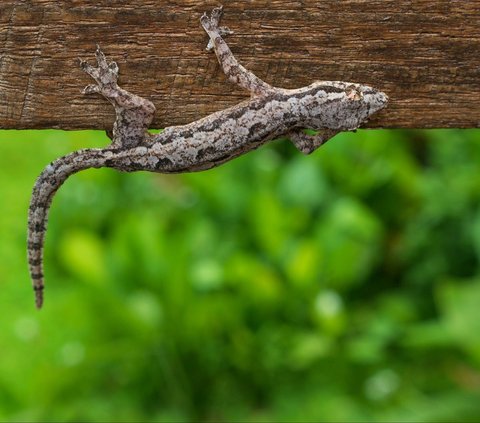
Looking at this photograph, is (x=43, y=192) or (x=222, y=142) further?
(x=43, y=192)

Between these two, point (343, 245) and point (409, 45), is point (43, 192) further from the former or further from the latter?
point (343, 245)

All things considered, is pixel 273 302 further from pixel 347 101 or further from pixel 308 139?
pixel 347 101

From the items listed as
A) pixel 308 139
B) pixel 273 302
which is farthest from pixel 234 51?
pixel 273 302

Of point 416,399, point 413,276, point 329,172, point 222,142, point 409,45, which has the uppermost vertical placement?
point 409,45

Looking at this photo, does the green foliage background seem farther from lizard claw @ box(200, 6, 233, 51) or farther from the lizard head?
lizard claw @ box(200, 6, 233, 51)

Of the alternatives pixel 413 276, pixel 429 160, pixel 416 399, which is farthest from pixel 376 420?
pixel 429 160

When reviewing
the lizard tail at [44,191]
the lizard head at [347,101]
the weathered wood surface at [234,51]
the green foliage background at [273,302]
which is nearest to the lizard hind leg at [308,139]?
the lizard head at [347,101]

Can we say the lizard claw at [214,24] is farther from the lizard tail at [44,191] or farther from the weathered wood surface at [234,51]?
the lizard tail at [44,191]
